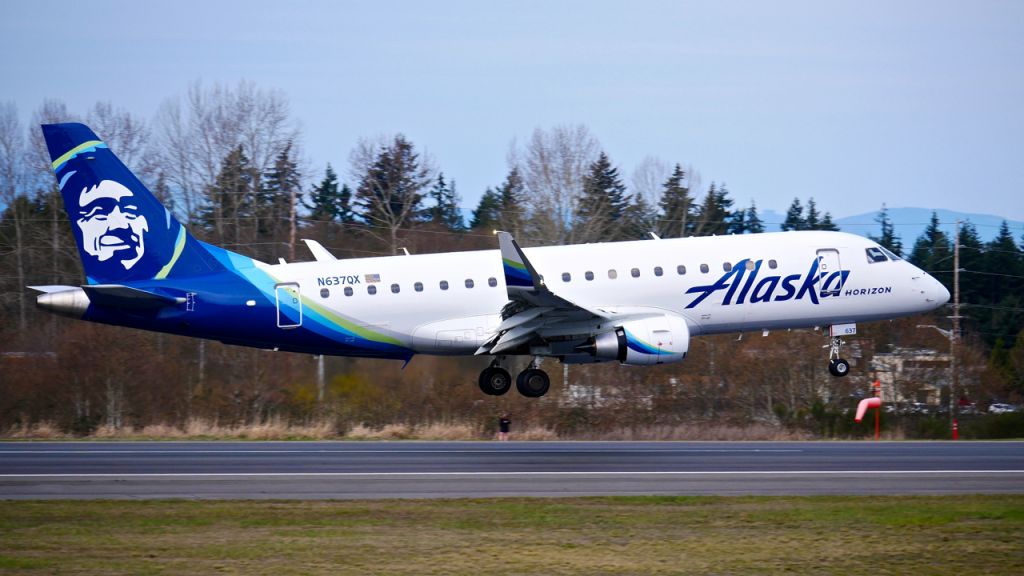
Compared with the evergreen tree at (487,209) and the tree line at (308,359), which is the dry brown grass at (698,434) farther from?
the evergreen tree at (487,209)

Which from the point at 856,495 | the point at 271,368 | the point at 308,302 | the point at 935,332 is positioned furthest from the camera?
the point at 935,332

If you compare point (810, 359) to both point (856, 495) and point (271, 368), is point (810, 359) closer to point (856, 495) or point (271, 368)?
point (271, 368)

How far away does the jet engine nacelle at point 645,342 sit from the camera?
30266mm

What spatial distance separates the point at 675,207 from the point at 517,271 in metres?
45.2

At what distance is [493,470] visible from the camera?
24.6 m

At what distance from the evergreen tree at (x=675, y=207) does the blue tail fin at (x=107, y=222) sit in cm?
3972

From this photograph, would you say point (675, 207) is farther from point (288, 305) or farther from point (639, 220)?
point (288, 305)

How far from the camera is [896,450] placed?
3097 centimetres

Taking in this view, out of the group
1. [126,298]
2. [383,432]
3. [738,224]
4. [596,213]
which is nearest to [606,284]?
[383,432]

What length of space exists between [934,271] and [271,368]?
146 ft

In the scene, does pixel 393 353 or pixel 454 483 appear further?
pixel 393 353

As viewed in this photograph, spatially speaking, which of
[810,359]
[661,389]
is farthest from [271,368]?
[810,359]

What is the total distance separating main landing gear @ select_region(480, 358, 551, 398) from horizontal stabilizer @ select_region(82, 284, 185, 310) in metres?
8.25

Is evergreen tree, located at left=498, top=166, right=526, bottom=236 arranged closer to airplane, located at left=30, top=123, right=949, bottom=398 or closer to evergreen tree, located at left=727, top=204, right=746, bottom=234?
evergreen tree, located at left=727, top=204, right=746, bottom=234
